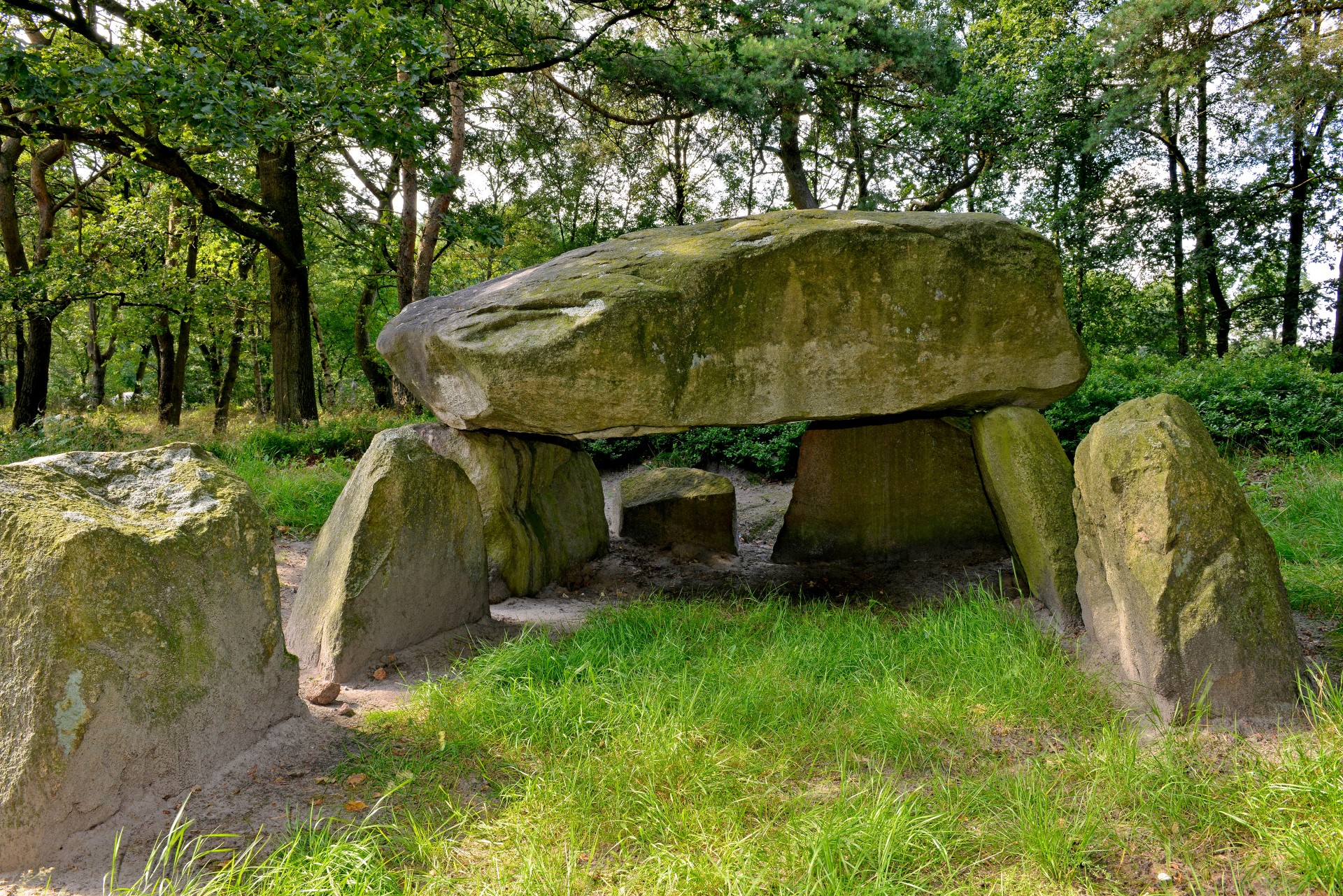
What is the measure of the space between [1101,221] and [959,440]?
10073mm

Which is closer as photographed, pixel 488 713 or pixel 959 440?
pixel 488 713

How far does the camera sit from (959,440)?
6.12 m

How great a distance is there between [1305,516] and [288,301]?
35.5 feet

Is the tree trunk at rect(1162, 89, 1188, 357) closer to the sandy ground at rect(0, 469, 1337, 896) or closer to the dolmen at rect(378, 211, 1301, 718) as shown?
the sandy ground at rect(0, 469, 1337, 896)

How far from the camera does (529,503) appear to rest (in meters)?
→ 5.98

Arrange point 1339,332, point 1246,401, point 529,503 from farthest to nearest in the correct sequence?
point 1339,332 → point 1246,401 → point 529,503

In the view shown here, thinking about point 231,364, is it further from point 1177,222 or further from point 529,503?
point 1177,222

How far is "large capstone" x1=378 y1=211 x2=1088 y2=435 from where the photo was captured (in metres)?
4.41

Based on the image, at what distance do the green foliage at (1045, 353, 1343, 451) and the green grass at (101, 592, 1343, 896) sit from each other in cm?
427

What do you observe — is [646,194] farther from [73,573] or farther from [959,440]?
[73,573]

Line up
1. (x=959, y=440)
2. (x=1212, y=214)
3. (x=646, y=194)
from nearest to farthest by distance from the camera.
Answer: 1. (x=959, y=440)
2. (x=1212, y=214)
3. (x=646, y=194)

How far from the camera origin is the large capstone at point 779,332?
14.5 feet

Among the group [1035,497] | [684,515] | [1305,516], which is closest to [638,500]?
[684,515]

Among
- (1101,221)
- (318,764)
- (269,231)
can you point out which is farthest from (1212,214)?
(318,764)
